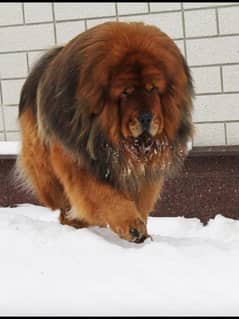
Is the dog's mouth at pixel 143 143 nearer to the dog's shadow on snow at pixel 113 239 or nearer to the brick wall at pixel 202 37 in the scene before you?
the dog's shadow on snow at pixel 113 239

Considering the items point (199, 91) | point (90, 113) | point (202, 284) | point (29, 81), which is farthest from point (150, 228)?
point (202, 284)

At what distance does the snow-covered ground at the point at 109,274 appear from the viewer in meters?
2.75

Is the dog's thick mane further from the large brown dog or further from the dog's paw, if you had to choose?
the dog's paw

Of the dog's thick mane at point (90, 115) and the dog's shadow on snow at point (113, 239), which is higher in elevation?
the dog's thick mane at point (90, 115)

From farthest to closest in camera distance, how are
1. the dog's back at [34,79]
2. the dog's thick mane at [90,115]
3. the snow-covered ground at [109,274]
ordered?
the dog's back at [34,79], the dog's thick mane at [90,115], the snow-covered ground at [109,274]

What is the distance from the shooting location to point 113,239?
3.66 m

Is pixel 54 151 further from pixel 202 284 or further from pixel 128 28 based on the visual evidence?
pixel 202 284

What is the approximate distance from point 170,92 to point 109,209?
651 mm

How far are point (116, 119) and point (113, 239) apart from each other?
2.16 ft

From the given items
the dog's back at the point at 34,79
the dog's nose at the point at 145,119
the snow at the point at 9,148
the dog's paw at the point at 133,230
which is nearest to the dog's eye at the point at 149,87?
the dog's nose at the point at 145,119

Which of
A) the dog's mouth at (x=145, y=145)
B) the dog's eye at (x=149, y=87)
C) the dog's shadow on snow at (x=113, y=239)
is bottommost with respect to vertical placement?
the dog's shadow on snow at (x=113, y=239)

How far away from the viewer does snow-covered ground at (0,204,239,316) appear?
9.02 feet

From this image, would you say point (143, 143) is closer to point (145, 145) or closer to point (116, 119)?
point (145, 145)

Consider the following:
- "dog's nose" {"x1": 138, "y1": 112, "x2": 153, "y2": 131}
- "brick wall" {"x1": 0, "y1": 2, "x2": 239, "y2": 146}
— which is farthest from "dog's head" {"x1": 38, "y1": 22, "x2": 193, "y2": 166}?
"brick wall" {"x1": 0, "y1": 2, "x2": 239, "y2": 146}
